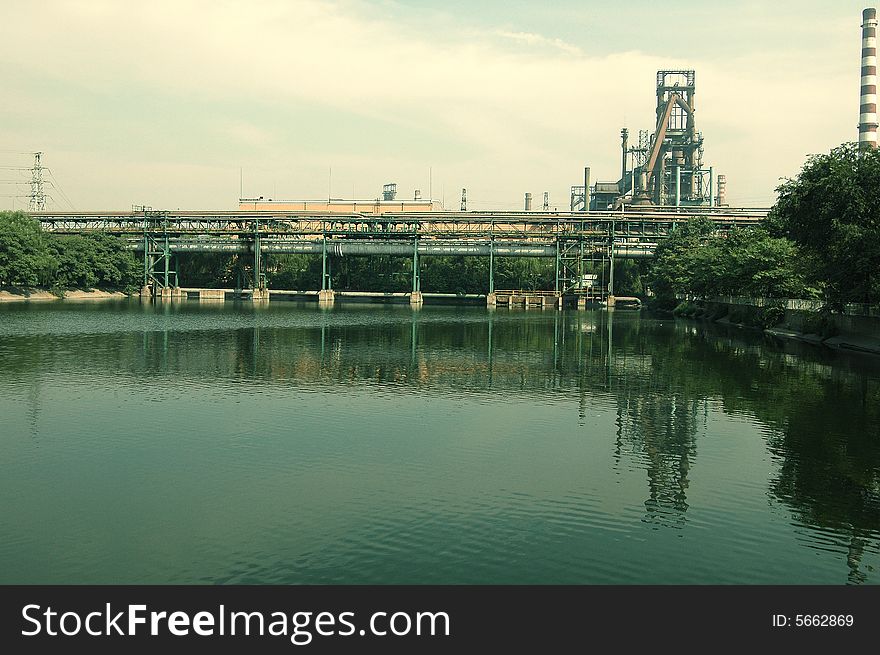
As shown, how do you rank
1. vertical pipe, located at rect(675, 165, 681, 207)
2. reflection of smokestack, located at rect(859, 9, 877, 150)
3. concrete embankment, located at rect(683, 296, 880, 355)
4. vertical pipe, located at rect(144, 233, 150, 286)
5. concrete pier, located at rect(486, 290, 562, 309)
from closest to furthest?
concrete embankment, located at rect(683, 296, 880, 355)
reflection of smokestack, located at rect(859, 9, 877, 150)
concrete pier, located at rect(486, 290, 562, 309)
vertical pipe, located at rect(144, 233, 150, 286)
vertical pipe, located at rect(675, 165, 681, 207)

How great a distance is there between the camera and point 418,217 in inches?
4493

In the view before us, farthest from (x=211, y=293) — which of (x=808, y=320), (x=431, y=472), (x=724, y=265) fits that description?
(x=431, y=472)

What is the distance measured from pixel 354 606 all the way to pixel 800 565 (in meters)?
6.70

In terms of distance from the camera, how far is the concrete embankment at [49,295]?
94.7m

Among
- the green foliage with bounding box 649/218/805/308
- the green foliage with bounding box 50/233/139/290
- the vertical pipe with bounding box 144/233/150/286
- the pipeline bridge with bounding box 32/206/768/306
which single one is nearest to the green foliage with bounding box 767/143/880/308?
the green foliage with bounding box 649/218/805/308

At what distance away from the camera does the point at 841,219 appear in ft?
144

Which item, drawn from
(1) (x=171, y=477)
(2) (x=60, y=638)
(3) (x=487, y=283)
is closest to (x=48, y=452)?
(1) (x=171, y=477)

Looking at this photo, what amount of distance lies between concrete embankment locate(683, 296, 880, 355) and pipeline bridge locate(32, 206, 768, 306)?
29568mm

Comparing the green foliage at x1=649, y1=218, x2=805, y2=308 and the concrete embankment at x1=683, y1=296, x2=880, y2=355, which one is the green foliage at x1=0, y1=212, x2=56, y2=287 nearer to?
the green foliage at x1=649, y1=218, x2=805, y2=308

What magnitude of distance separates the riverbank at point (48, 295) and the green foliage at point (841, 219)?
3076 inches

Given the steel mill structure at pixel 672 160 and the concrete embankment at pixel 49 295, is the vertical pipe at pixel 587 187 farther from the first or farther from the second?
the concrete embankment at pixel 49 295

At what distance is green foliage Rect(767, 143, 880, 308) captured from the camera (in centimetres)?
4281

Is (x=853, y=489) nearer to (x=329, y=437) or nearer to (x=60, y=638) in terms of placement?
(x=329, y=437)

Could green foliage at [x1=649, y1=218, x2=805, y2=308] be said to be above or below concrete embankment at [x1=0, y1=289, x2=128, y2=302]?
above
